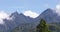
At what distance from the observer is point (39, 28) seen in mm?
38719

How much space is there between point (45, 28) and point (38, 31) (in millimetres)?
1434

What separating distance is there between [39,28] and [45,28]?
1.13m

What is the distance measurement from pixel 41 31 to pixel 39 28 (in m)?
0.67

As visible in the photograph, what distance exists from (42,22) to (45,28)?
127 centimetres

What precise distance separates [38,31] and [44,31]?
120 cm

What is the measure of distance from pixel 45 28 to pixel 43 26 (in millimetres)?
619

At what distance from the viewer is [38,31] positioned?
128 ft

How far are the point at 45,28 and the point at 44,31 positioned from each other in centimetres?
66

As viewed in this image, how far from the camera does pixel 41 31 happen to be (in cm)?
3872

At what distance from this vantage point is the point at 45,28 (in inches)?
1527

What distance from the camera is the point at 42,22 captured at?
38.6 meters

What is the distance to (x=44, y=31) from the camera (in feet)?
126
